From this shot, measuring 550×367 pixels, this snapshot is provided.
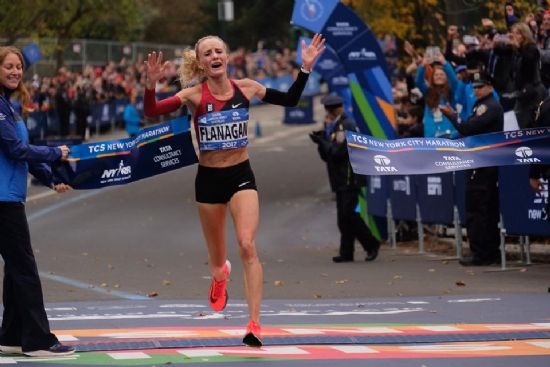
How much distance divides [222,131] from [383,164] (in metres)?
3.45

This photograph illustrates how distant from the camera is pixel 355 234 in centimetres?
1812

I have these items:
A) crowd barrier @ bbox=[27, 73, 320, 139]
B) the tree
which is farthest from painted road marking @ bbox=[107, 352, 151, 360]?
crowd barrier @ bbox=[27, 73, 320, 139]

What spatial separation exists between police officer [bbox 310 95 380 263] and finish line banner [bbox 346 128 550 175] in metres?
3.56

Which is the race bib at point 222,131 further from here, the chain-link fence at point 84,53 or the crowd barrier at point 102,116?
the chain-link fence at point 84,53

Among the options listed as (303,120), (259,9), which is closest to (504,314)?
(303,120)

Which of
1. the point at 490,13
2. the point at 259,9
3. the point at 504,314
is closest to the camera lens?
the point at 504,314

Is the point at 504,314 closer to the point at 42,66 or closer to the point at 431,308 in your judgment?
the point at 431,308

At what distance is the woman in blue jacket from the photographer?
971cm

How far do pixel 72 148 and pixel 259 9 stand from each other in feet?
249

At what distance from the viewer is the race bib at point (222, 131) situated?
1030 cm

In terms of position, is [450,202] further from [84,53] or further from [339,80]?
[84,53]

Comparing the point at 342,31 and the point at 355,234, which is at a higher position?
the point at 342,31

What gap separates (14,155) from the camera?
31.8 feet

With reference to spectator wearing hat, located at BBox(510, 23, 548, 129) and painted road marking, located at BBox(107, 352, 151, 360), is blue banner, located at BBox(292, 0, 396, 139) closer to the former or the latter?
spectator wearing hat, located at BBox(510, 23, 548, 129)
